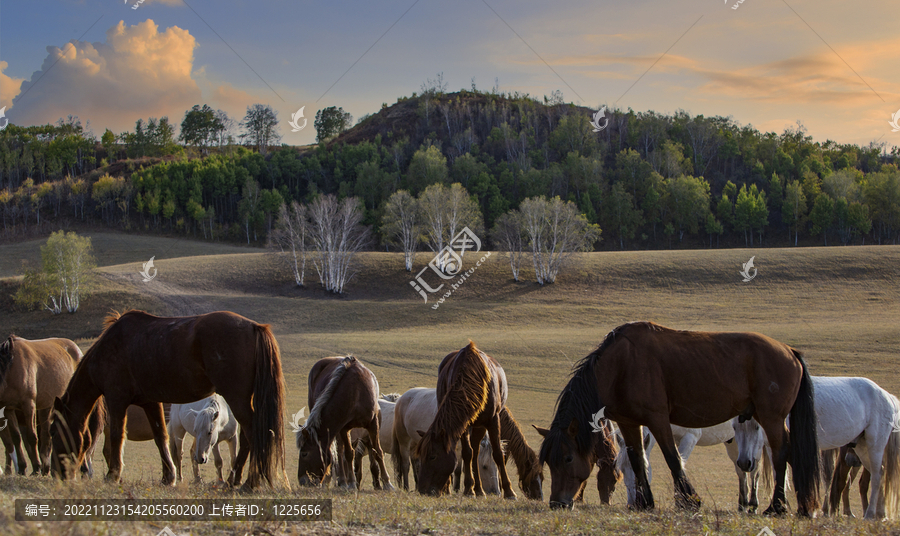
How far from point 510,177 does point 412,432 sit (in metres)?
88.8

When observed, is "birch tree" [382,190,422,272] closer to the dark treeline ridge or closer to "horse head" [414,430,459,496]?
the dark treeline ridge

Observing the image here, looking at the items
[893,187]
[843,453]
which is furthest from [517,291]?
[893,187]

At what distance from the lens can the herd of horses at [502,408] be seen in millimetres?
6137

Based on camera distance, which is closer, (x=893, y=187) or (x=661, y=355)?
(x=661, y=355)

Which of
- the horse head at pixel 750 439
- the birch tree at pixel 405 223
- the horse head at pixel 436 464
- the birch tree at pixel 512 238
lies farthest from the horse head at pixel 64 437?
the birch tree at pixel 405 223

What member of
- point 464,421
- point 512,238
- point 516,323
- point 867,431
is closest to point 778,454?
point 867,431

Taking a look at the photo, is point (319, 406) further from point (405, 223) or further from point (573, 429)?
point (405, 223)

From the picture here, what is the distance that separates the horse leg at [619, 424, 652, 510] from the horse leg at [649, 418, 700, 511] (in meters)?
0.12

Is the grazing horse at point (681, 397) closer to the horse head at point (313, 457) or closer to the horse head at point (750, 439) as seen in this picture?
the horse head at point (750, 439)

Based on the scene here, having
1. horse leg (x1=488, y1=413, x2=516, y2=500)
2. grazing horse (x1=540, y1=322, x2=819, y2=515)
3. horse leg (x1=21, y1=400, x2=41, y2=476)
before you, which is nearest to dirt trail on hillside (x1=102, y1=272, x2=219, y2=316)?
horse leg (x1=21, y1=400, x2=41, y2=476)

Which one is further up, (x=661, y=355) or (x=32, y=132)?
(x=32, y=132)

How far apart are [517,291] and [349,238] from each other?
57.8 feet

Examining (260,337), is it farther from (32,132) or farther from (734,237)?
(32,132)

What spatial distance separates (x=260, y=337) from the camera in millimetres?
6426
